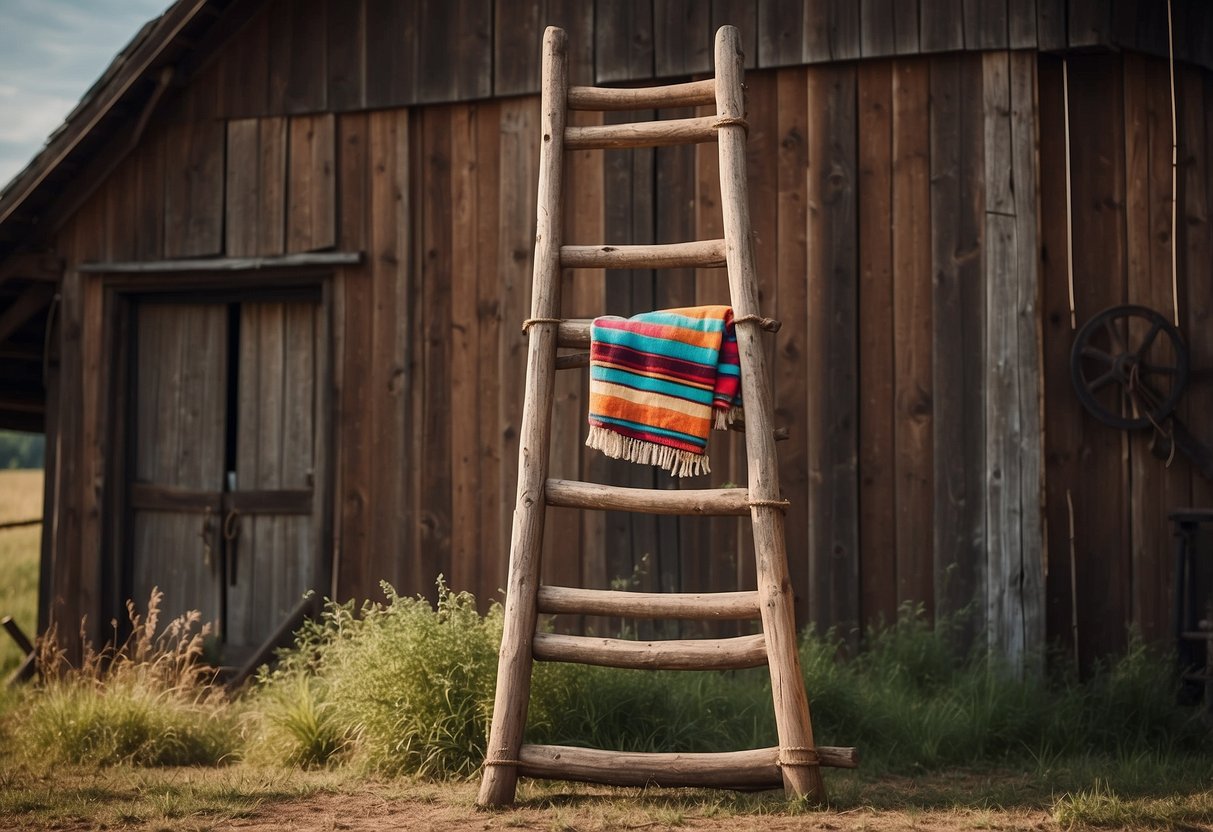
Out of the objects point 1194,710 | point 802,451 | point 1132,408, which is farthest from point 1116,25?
point 1194,710

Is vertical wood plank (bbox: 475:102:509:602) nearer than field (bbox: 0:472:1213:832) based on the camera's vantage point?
No

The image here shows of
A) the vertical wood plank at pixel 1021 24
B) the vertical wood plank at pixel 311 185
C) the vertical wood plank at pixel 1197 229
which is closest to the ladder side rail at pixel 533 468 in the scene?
the vertical wood plank at pixel 1021 24

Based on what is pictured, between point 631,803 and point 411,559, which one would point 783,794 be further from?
point 411,559

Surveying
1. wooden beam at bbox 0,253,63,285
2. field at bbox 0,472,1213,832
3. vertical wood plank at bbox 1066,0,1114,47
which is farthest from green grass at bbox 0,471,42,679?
vertical wood plank at bbox 1066,0,1114,47

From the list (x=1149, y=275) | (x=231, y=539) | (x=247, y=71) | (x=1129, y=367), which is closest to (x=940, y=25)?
(x=1149, y=275)

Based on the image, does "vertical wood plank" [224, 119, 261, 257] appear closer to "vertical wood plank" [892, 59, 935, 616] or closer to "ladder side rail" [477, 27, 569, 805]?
"ladder side rail" [477, 27, 569, 805]

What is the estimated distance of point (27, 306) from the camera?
841 cm

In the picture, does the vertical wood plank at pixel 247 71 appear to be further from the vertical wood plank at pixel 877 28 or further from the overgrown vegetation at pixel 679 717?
the vertical wood plank at pixel 877 28

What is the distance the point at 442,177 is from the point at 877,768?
13.5 ft

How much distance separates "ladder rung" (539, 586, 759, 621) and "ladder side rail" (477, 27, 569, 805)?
101 millimetres

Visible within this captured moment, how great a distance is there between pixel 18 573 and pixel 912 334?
10.4m

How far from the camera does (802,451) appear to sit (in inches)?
264

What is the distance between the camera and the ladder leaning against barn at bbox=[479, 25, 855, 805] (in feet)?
13.9

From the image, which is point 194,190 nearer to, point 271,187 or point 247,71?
point 271,187
